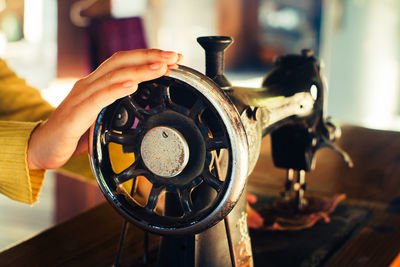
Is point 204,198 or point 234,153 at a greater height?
point 234,153

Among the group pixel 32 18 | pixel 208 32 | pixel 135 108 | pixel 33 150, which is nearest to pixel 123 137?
pixel 135 108

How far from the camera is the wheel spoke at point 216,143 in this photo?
2.05 feet

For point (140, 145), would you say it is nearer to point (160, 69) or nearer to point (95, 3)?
point (160, 69)

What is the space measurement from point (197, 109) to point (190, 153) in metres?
0.06

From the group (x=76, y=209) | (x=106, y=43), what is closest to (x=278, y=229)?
(x=106, y=43)

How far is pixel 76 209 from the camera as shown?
2.81 metres

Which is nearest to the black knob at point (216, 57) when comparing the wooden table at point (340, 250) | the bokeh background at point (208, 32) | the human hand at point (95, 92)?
the human hand at point (95, 92)

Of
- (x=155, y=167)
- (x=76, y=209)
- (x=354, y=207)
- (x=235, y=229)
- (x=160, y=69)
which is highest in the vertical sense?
(x=160, y=69)

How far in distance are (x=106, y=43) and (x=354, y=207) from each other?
1.78m

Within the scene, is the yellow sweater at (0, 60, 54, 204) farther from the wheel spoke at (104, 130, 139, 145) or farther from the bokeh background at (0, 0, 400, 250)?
the bokeh background at (0, 0, 400, 250)

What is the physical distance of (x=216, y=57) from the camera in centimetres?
74

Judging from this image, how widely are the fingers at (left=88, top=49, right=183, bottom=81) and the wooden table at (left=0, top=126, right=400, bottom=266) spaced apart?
16.5 inches

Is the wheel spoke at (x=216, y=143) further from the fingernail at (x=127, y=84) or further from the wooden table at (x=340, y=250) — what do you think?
the wooden table at (x=340, y=250)

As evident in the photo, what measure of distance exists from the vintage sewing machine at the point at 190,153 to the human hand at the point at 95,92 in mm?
24
